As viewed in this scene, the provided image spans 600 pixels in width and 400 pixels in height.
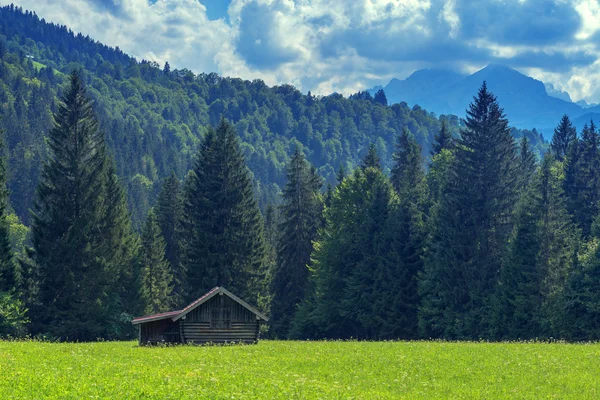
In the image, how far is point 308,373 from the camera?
2758 centimetres

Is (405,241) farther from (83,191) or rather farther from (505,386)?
(505,386)

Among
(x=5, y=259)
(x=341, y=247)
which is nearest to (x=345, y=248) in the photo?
(x=341, y=247)

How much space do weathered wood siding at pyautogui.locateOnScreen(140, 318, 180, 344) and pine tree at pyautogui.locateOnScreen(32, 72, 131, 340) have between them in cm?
1025

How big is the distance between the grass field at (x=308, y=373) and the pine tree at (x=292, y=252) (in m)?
34.8

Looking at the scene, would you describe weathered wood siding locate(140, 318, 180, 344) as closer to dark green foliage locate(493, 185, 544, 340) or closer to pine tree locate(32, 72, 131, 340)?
pine tree locate(32, 72, 131, 340)

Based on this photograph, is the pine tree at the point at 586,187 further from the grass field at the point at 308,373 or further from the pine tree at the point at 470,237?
the grass field at the point at 308,373

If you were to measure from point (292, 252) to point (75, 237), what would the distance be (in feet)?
78.9

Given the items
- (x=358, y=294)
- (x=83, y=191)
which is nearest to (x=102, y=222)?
(x=83, y=191)

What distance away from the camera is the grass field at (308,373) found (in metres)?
20.6

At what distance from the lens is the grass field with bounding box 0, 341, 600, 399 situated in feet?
67.5

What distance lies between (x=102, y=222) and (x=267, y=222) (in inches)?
1799

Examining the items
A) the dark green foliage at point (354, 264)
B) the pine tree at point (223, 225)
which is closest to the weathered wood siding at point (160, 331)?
the pine tree at point (223, 225)

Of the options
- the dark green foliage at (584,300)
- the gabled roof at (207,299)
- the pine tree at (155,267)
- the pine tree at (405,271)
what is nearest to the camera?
the gabled roof at (207,299)

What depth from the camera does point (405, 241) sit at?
6056 cm
